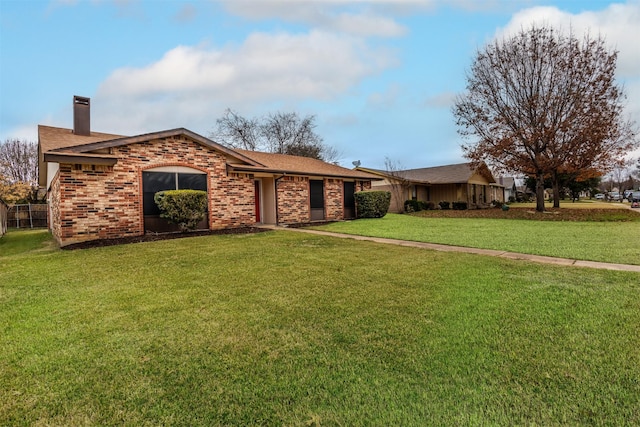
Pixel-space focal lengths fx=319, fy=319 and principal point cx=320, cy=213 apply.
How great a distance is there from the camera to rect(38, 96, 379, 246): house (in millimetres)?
9289

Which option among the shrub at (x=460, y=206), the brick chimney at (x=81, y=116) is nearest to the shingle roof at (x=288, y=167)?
the brick chimney at (x=81, y=116)

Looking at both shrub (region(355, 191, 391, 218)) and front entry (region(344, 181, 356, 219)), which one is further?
front entry (region(344, 181, 356, 219))

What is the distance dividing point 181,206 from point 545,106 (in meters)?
21.3

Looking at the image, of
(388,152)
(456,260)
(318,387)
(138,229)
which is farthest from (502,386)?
(388,152)

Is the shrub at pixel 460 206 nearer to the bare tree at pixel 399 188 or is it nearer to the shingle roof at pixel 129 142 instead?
the bare tree at pixel 399 188

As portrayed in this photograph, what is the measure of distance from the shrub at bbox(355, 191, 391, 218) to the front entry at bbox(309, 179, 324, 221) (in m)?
2.13

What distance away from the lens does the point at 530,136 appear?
65.3ft

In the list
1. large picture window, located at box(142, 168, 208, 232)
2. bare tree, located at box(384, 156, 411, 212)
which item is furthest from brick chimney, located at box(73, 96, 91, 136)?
bare tree, located at box(384, 156, 411, 212)

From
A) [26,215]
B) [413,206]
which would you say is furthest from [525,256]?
[26,215]

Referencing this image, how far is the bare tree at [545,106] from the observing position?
61.6 feet

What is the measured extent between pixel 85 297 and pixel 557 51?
25364 mm

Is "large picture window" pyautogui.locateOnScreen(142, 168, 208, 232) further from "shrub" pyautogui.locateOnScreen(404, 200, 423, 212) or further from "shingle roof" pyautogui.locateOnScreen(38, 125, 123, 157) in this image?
"shrub" pyautogui.locateOnScreen(404, 200, 423, 212)

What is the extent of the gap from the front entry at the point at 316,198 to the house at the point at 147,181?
5 cm

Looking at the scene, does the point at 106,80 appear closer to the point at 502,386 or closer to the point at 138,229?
the point at 138,229
